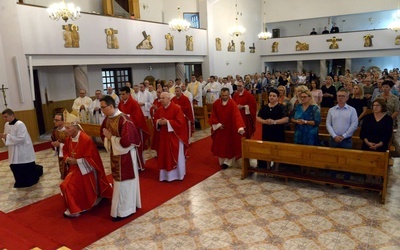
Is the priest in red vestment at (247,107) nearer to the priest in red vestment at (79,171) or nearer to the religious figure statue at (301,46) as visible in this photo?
the priest in red vestment at (79,171)

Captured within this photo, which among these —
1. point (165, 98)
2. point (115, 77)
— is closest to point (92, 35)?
point (115, 77)

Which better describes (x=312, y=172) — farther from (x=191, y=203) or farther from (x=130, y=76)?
(x=130, y=76)

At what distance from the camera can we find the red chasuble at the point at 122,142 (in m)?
4.48

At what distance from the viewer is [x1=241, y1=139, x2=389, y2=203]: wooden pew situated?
483 centimetres

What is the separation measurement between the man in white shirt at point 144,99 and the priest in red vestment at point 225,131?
425cm

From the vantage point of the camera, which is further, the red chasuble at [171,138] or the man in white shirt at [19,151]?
the red chasuble at [171,138]

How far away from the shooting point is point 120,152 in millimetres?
4535

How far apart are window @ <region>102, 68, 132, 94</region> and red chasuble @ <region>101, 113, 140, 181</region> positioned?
10.5 meters

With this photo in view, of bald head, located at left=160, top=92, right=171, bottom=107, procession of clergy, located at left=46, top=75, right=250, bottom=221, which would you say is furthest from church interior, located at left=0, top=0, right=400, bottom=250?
bald head, located at left=160, top=92, right=171, bottom=107

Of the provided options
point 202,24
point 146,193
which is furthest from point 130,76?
point 146,193

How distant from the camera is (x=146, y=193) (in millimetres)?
5684

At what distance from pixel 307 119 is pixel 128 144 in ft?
10.3

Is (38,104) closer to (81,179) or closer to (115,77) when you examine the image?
(115,77)

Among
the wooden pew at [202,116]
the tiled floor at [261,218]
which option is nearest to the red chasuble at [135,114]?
the tiled floor at [261,218]
